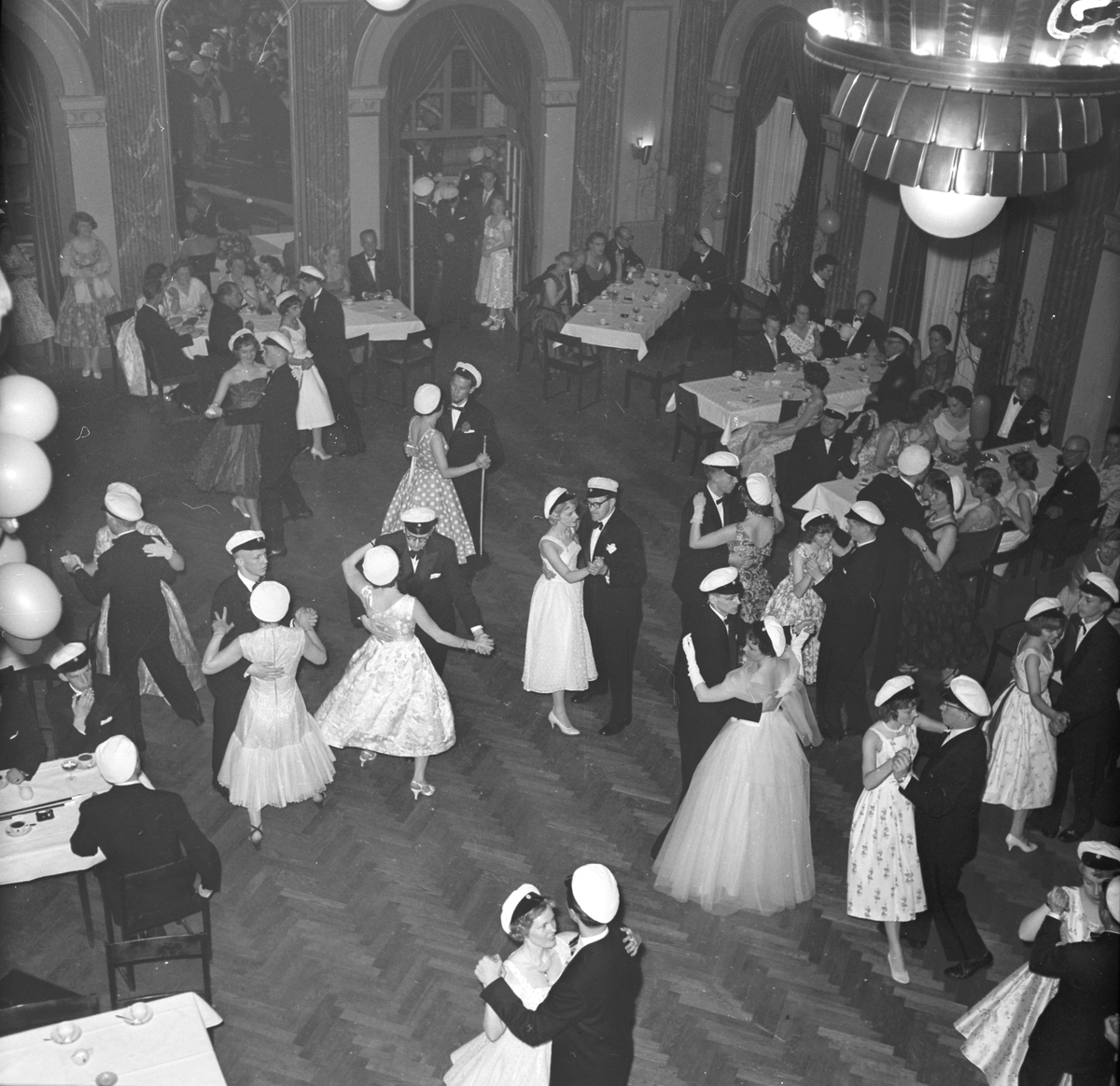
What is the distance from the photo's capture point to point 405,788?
689 centimetres

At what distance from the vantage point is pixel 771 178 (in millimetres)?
14398

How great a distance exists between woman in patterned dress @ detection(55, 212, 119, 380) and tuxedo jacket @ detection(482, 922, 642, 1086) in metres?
8.96

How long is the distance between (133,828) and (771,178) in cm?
1113

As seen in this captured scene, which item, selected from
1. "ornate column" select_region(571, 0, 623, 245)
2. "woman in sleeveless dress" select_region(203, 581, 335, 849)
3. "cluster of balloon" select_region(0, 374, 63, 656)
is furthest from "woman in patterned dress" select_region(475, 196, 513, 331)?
"cluster of balloon" select_region(0, 374, 63, 656)

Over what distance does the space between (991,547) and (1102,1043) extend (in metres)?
3.96

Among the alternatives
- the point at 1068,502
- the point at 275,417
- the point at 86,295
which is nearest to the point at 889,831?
the point at 1068,502

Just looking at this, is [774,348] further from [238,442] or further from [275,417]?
[238,442]

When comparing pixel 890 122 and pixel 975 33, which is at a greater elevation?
pixel 975 33

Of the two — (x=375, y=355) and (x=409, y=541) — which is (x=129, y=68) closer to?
(x=375, y=355)

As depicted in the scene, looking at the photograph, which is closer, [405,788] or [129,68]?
[405,788]

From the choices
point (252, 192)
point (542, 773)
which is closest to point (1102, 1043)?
point (542, 773)

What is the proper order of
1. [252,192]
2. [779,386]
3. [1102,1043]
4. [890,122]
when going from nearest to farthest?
[890,122] < [1102,1043] < [779,386] < [252,192]

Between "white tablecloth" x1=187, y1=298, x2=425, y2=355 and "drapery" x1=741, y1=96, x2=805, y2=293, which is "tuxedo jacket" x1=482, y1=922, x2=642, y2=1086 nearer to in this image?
"white tablecloth" x1=187, y1=298, x2=425, y2=355

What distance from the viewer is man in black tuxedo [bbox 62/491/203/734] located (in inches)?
261
